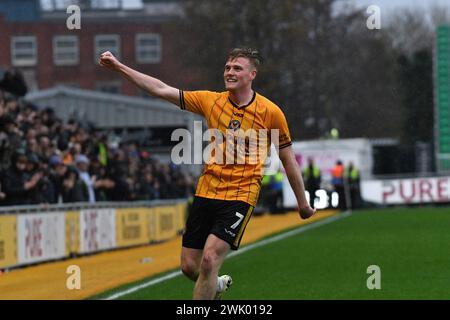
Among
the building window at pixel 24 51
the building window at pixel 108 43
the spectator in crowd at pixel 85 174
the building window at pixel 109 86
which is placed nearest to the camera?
the spectator in crowd at pixel 85 174

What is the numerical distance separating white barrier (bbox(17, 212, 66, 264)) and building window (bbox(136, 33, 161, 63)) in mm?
57343

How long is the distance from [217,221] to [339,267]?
7834mm

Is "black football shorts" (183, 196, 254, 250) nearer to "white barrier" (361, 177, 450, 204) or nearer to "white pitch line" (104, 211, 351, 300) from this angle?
"white pitch line" (104, 211, 351, 300)

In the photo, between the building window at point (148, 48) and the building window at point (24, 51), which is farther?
the building window at point (148, 48)

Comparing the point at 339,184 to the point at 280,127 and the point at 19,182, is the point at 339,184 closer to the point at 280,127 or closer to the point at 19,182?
the point at 19,182

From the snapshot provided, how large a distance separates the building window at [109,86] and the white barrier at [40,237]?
57059 millimetres

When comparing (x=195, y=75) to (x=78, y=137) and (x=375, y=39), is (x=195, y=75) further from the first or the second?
(x=78, y=137)

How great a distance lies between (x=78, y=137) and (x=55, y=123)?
1114mm

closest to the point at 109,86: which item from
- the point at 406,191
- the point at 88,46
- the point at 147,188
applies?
the point at 88,46

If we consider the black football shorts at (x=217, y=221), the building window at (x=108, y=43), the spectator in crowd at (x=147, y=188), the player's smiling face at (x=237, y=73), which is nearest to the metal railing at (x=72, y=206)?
the spectator in crowd at (x=147, y=188)

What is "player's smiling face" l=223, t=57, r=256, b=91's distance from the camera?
11.0m

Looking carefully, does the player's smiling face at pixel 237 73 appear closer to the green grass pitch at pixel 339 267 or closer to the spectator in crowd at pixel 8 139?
the green grass pitch at pixel 339 267

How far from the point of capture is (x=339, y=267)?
1869cm

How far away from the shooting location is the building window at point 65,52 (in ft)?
261
